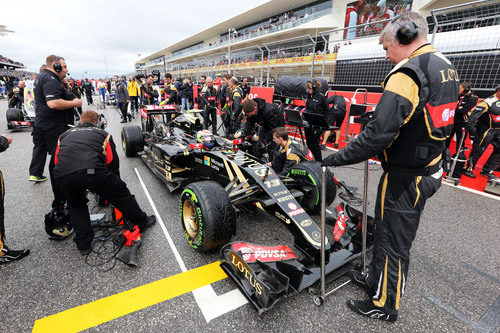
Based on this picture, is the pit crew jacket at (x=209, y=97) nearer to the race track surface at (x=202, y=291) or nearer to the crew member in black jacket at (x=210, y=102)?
the crew member in black jacket at (x=210, y=102)

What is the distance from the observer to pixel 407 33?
61.6 inches

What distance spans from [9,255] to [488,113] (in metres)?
7.41

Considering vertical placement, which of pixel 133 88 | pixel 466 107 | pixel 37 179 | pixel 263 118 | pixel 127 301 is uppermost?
pixel 133 88

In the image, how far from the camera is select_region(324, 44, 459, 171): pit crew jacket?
1.50 m

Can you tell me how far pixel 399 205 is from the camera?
1.72 m

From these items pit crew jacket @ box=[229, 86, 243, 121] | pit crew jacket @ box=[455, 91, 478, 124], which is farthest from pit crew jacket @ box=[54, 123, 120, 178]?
pit crew jacket @ box=[455, 91, 478, 124]

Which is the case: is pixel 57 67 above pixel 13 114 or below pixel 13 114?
above

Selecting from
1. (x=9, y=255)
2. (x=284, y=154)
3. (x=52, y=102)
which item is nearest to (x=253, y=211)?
(x=284, y=154)

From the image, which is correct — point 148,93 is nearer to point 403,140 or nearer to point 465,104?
point 465,104

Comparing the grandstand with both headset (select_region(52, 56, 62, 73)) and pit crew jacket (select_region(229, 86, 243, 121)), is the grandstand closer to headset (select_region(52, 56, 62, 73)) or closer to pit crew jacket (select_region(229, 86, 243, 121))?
pit crew jacket (select_region(229, 86, 243, 121))

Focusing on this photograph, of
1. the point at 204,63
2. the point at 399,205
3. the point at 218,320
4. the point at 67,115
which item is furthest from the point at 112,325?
the point at 204,63

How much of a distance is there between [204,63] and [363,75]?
11.7 meters

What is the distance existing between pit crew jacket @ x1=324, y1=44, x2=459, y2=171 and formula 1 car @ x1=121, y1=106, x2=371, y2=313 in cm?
85

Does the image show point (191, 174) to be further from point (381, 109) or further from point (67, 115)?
point (381, 109)
